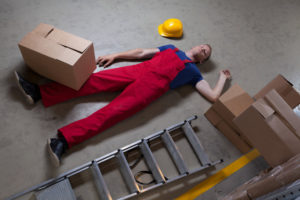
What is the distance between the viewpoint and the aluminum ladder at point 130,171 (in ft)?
7.55

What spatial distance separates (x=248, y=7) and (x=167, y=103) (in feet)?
8.55

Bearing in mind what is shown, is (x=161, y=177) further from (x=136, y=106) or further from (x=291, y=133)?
(x=291, y=133)

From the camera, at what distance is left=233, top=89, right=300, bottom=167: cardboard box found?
6.78 feet

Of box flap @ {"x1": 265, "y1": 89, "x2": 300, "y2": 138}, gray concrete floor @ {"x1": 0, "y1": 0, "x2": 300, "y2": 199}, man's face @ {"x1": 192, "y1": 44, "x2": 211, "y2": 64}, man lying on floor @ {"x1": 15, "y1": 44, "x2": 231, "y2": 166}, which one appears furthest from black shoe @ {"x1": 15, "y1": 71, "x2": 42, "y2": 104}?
box flap @ {"x1": 265, "y1": 89, "x2": 300, "y2": 138}

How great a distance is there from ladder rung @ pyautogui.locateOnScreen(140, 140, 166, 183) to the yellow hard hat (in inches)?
71.2

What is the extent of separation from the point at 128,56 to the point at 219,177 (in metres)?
1.87

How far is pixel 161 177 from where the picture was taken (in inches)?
98.7

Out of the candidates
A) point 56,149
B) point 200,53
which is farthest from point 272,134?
point 56,149

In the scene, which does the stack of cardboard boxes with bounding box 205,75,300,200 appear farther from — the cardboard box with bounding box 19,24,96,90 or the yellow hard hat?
the yellow hard hat

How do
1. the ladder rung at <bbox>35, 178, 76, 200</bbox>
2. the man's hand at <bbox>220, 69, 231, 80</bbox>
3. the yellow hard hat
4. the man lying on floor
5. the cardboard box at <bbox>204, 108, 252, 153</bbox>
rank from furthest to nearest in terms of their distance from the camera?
the yellow hard hat
the man's hand at <bbox>220, 69, 231, 80</bbox>
the cardboard box at <bbox>204, 108, 252, 153</bbox>
the man lying on floor
the ladder rung at <bbox>35, 178, 76, 200</bbox>

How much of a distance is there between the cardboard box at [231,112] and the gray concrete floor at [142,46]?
0.10 m

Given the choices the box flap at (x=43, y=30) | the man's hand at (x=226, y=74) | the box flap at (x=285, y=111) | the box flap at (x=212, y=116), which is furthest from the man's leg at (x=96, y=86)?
the box flap at (x=285, y=111)

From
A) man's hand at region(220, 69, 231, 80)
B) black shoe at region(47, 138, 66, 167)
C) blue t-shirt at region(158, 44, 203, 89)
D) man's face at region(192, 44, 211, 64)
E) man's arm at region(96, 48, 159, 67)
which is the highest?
man's arm at region(96, 48, 159, 67)

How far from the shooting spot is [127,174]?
2490 mm
